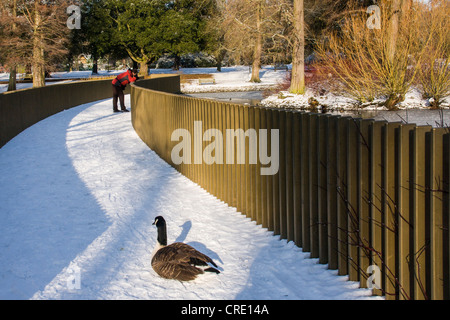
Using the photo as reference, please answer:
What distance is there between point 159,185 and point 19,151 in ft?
19.0

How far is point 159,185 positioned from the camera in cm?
1057

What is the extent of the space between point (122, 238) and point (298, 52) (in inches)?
1126

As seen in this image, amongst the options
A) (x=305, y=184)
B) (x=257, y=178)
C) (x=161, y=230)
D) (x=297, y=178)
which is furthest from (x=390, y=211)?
(x=257, y=178)

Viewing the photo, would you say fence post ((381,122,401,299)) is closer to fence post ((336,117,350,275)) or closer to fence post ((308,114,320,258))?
fence post ((336,117,350,275))

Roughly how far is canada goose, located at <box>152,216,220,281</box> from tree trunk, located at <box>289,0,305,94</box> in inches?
1153

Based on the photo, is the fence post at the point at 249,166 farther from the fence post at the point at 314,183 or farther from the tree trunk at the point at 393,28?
the tree trunk at the point at 393,28

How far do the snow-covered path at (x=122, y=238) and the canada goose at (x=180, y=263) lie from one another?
0.34ft

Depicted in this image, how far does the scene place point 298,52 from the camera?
112 ft

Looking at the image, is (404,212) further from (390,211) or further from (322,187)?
(322,187)

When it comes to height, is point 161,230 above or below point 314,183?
below

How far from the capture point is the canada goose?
18.7 ft

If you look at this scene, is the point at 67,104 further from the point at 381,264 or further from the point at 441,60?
the point at 381,264

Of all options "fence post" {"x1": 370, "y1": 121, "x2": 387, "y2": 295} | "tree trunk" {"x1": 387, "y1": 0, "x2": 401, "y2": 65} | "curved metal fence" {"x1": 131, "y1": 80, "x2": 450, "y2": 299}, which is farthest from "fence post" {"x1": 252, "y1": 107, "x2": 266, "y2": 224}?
"tree trunk" {"x1": 387, "y1": 0, "x2": 401, "y2": 65}
